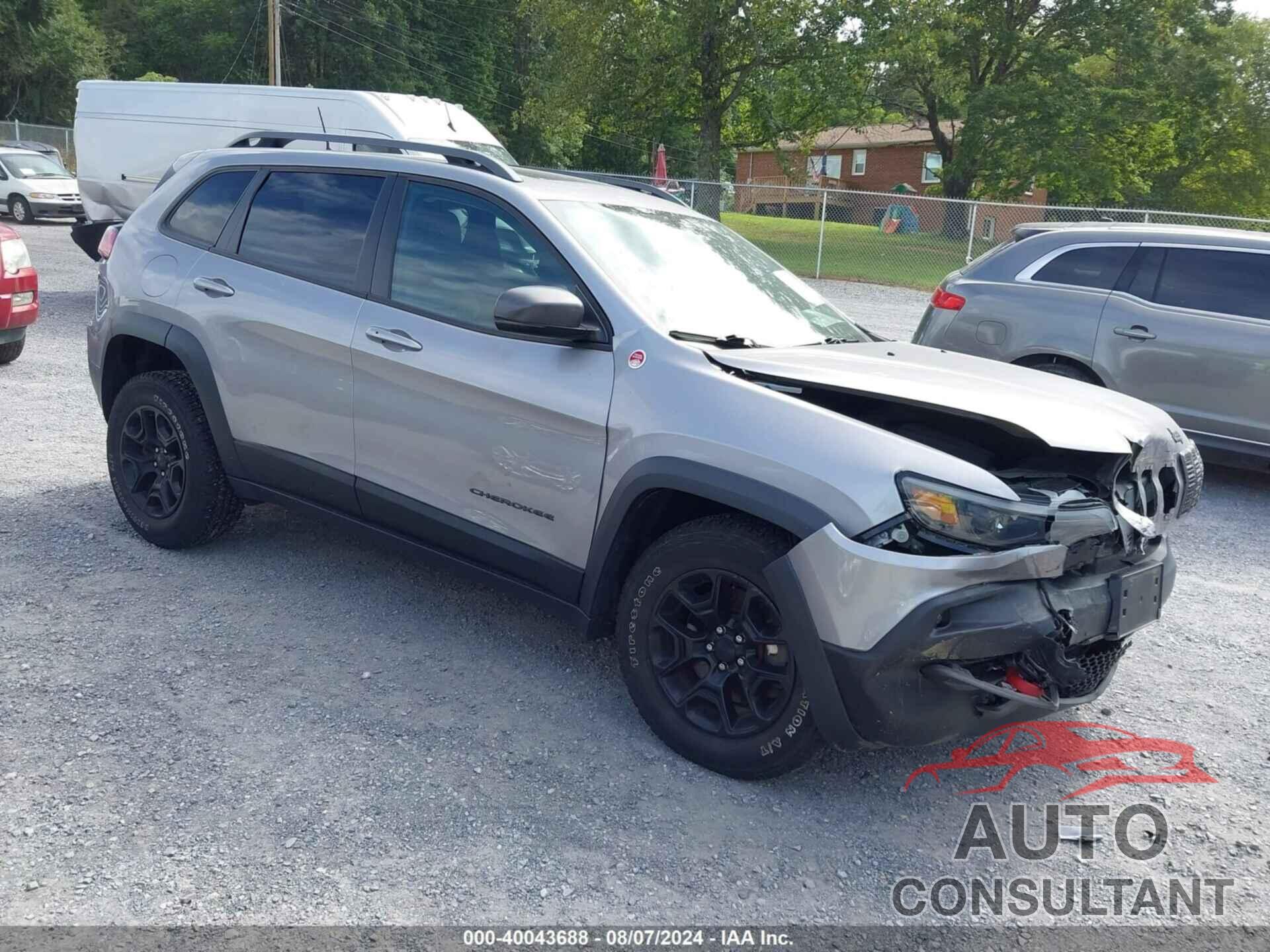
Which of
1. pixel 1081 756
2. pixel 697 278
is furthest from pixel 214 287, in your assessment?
pixel 1081 756

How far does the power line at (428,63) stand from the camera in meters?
49.0

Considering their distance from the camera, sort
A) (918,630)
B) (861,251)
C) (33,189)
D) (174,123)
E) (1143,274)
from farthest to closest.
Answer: (861,251) < (33,189) < (174,123) < (1143,274) < (918,630)

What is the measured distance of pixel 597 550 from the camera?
3717 mm

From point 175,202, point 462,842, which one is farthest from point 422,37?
point 462,842

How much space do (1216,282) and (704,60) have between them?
86.2 ft

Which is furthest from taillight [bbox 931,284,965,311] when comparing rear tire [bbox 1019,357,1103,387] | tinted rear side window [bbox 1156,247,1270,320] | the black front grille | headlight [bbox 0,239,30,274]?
headlight [bbox 0,239,30,274]

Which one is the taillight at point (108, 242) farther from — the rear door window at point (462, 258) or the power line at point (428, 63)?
the power line at point (428, 63)

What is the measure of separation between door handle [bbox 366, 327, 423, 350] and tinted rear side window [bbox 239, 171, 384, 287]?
12.5 inches

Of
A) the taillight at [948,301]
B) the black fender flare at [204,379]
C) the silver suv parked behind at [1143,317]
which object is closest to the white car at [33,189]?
the taillight at [948,301]

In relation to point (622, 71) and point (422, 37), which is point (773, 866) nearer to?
point (622, 71)

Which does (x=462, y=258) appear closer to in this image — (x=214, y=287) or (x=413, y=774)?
(x=214, y=287)

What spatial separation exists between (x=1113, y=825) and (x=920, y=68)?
118 ft

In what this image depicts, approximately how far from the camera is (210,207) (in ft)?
16.8

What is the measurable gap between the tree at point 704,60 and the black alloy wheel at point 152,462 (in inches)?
1085
